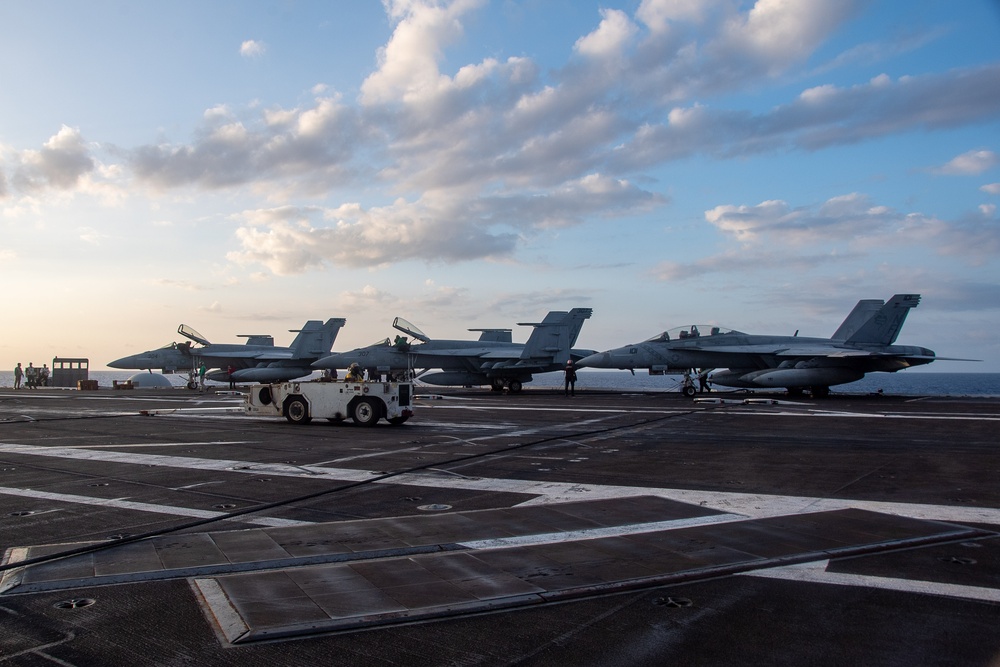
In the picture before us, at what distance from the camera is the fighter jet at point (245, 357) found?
46406 millimetres

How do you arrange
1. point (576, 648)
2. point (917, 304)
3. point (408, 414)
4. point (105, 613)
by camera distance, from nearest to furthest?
point (576, 648) → point (105, 613) → point (408, 414) → point (917, 304)

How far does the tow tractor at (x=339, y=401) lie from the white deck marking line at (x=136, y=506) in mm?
9255

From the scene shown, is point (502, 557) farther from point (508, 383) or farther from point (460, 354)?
point (508, 383)

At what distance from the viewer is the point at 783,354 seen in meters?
30.8

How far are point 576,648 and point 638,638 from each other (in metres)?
0.42

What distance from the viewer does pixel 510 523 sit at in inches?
285

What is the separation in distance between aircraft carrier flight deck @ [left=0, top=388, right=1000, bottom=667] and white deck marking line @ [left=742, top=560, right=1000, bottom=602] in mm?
28

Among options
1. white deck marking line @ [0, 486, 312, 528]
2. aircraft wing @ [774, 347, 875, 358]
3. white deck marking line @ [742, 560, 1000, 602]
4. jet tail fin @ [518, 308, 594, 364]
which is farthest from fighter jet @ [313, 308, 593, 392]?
white deck marking line @ [742, 560, 1000, 602]

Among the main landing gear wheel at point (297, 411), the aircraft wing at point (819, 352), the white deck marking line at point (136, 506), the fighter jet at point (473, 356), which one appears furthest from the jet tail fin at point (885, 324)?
the white deck marking line at point (136, 506)

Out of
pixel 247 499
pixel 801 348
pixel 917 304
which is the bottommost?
pixel 247 499

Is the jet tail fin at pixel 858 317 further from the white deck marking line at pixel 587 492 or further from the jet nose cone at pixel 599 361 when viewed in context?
the white deck marking line at pixel 587 492

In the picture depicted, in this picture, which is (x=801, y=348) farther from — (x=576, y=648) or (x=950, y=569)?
(x=576, y=648)

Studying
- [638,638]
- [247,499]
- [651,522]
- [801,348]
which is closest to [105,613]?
[638,638]

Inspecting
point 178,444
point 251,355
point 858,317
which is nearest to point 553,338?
point 858,317
